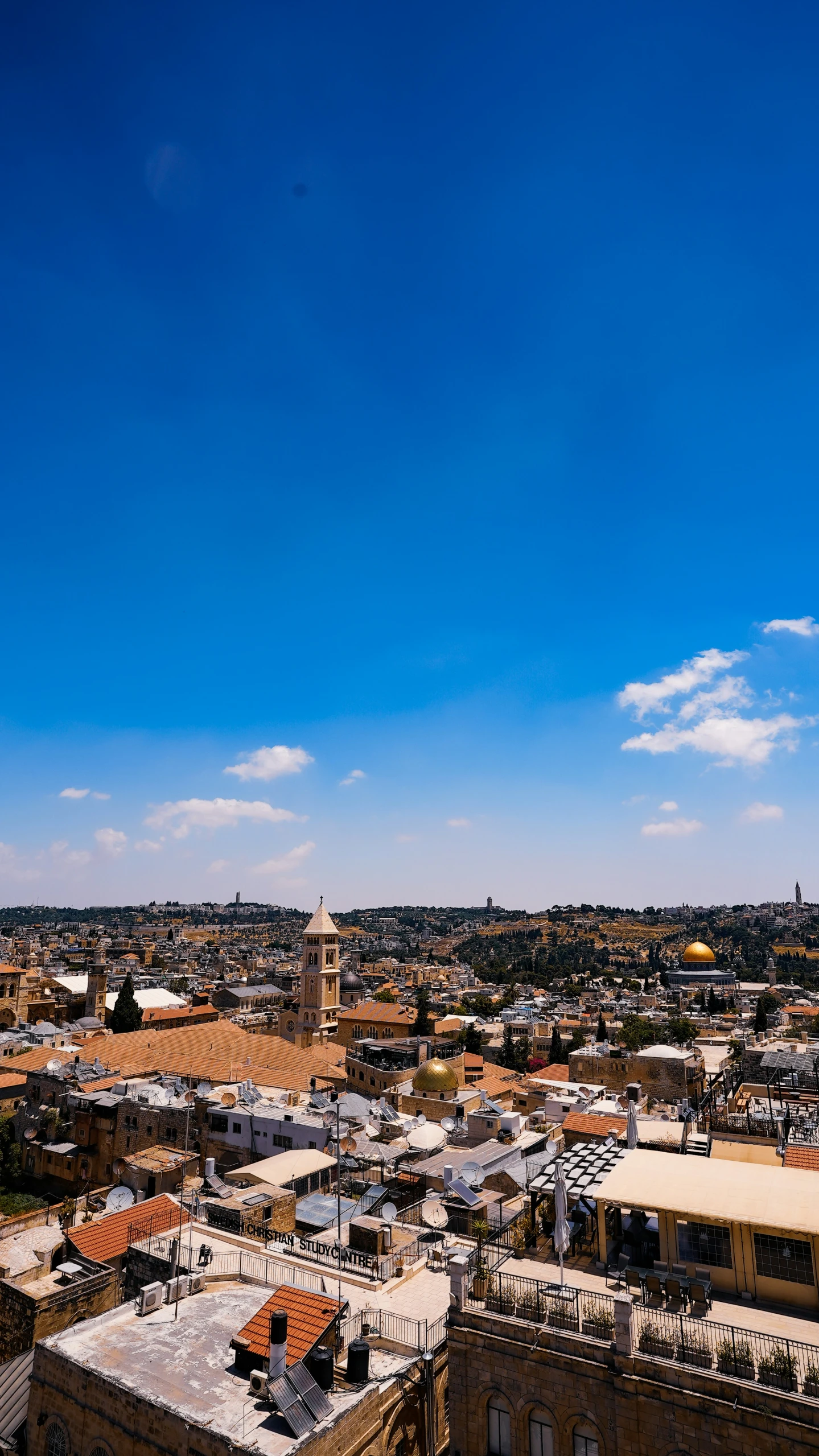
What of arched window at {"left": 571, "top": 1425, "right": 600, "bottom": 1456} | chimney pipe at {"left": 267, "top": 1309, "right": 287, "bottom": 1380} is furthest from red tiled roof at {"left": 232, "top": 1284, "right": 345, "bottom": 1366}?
arched window at {"left": 571, "top": 1425, "right": 600, "bottom": 1456}

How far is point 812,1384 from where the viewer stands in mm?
10992

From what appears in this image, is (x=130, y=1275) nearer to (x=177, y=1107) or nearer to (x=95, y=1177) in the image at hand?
(x=177, y=1107)

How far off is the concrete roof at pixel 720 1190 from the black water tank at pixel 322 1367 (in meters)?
5.41

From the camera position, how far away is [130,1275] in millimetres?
18375

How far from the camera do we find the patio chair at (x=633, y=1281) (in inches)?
556

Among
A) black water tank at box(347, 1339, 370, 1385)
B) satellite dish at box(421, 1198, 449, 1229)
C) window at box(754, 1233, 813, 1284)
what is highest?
window at box(754, 1233, 813, 1284)

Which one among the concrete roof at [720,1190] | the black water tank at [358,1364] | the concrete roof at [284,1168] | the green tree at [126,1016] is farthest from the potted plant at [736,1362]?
the green tree at [126,1016]

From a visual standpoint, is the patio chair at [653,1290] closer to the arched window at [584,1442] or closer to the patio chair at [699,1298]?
the patio chair at [699,1298]

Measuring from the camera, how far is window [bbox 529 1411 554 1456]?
12586 millimetres

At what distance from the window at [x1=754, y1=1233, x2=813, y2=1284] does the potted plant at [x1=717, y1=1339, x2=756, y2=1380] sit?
2357 mm

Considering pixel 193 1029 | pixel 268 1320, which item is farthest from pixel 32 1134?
pixel 268 1320

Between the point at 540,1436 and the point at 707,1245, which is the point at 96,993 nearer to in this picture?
the point at 540,1436

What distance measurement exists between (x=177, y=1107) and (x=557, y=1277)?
25.5 metres

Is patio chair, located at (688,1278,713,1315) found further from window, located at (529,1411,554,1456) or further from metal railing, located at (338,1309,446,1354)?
metal railing, located at (338,1309,446,1354)
